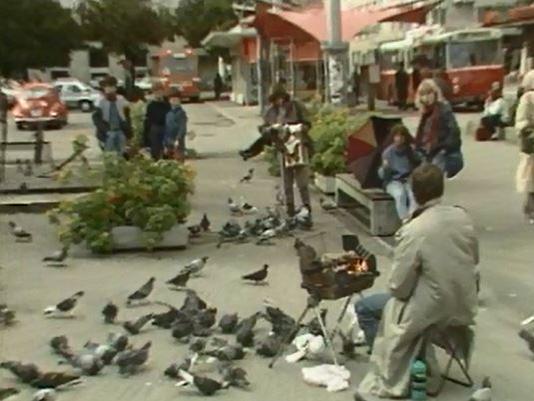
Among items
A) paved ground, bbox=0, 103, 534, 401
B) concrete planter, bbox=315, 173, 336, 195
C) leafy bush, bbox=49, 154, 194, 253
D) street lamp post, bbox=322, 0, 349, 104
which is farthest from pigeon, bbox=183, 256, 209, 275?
street lamp post, bbox=322, 0, 349, 104

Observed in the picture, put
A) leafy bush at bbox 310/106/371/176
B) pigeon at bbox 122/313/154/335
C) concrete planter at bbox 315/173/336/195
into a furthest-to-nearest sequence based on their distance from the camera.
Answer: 1. concrete planter at bbox 315/173/336/195
2. leafy bush at bbox 310/106/371/176
3. pigeon at bbox 122/313/154/335

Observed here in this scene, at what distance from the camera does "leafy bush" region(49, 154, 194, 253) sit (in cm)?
1327

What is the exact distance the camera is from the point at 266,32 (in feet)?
106

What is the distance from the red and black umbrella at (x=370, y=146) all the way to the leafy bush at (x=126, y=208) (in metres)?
2.31

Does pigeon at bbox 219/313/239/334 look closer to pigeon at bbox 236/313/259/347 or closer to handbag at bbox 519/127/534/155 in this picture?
pigeon at bbox 236/313/259/347

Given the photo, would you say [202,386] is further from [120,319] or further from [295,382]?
[120,319]

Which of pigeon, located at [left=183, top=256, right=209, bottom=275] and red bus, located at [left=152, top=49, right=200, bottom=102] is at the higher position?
pigeon, located at [left=183, top=256, right=209, bottom=275]

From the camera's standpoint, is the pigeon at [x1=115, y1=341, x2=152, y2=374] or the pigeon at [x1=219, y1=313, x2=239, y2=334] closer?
the pigeon at [x1=115, y1=341, x2=152, y2=374]

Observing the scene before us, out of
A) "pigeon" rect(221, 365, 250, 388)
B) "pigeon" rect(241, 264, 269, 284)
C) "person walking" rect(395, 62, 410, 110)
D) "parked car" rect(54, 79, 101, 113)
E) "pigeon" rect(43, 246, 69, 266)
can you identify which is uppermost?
"pigeon" rect(221, 365, 250, 388)

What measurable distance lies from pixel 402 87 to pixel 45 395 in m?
37.7

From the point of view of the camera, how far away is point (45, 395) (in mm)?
7457

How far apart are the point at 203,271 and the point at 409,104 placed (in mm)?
31773

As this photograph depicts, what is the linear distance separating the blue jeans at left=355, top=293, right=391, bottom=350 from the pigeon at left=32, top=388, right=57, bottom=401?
195 cm

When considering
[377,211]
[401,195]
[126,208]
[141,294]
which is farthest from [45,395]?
[377,211]
